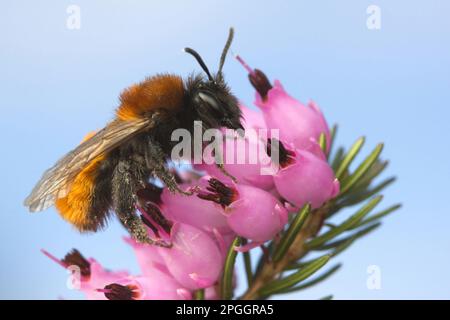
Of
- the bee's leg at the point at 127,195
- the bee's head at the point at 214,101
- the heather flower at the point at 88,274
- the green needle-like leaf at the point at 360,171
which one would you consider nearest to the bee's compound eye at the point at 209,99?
the bee's head at the point at 214,101

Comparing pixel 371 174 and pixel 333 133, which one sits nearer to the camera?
pixel 371 174

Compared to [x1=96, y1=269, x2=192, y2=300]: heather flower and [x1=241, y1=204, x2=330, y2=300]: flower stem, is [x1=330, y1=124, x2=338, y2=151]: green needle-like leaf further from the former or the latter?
[x1=96, y1=269, x2=192, y2=300]: heather flower

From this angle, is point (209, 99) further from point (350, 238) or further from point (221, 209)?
point (350, 238)

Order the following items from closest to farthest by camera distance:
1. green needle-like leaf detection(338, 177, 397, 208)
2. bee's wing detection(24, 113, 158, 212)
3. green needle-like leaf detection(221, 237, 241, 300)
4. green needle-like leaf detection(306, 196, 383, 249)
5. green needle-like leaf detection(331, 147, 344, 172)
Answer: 1. green needle-like leaf detection(221, 237, 241, 300)
2. bee's wing detection(24, 113, 158, 212)
3. green needle-like leaf detection(306, 196, 383, 249)
4. green needle-like leaf detection(338, 177, 397, 208)
5. green needle-like leaf detection(331, 147, 344, 172)

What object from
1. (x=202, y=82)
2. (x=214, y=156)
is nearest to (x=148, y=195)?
(x=214, y=156)

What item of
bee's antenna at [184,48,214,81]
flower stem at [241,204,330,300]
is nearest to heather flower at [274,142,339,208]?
flower stem at [241,204,330,300]

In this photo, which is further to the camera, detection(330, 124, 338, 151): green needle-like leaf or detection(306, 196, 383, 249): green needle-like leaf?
detection(330, 124, 338, 151): green needle-like leaf

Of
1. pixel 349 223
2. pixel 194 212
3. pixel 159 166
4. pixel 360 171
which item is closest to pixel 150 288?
pixel 194 212
